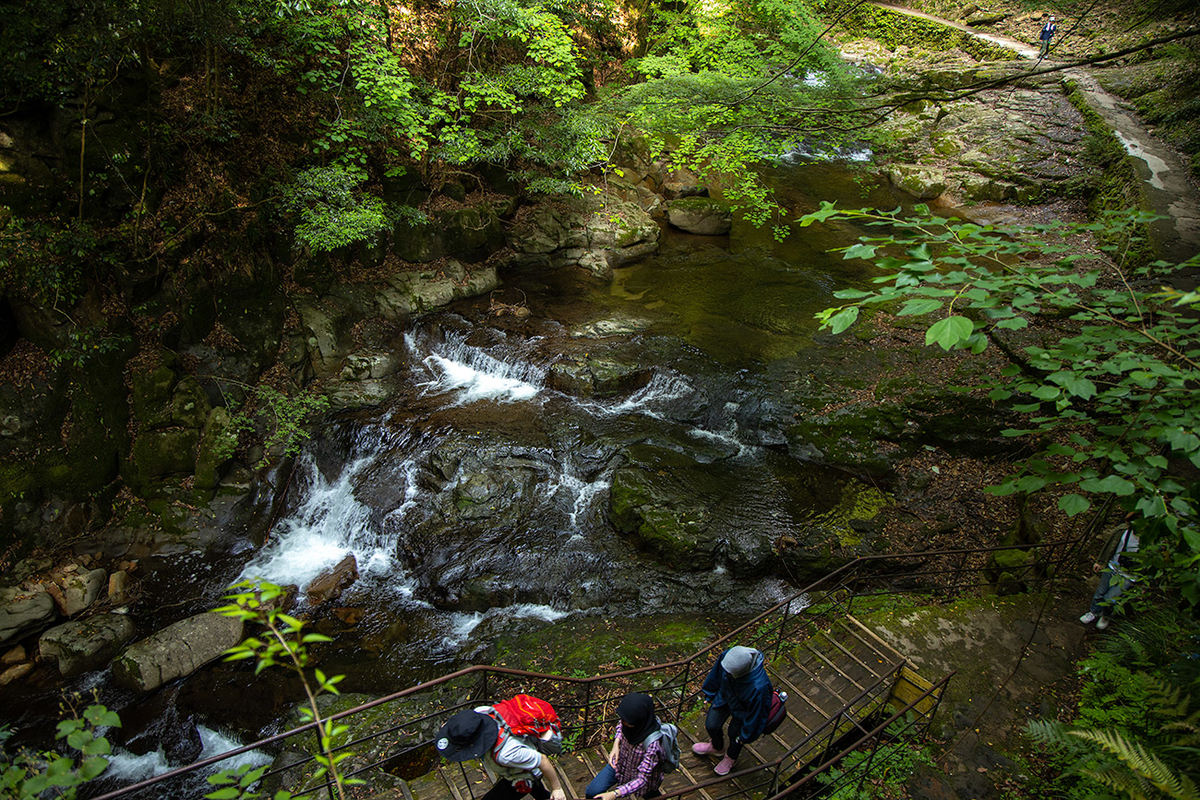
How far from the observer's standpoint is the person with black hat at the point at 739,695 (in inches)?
185

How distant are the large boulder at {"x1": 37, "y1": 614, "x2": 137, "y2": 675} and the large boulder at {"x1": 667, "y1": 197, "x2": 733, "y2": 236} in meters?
18.1

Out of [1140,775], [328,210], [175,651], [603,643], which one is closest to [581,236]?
[328,210]

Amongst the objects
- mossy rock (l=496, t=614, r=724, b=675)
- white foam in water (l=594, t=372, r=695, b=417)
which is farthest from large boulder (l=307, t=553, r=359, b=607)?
white foam in water (l=594, t=372, r=695, b=417)

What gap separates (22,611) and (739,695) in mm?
10388

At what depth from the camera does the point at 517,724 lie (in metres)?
4.24

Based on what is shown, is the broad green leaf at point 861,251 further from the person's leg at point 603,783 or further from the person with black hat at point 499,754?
the person's leg at point 603,783

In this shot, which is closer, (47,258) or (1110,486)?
(1110,486)

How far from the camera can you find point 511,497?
10523mm

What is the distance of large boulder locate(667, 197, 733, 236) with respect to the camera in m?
19.4

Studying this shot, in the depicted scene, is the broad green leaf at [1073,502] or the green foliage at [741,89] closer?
the broad green leaf at [1073,502]

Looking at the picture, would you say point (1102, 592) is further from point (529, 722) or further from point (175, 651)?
point (175, 651)

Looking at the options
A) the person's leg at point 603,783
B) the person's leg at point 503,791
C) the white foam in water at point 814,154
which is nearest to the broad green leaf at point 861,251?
the person's leg at point 603,783

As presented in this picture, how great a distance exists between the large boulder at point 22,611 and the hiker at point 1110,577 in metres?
14.1

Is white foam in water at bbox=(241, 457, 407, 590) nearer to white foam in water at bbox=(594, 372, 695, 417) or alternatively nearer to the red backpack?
white foam in water at bbox=(594, 372, 695, 417)
